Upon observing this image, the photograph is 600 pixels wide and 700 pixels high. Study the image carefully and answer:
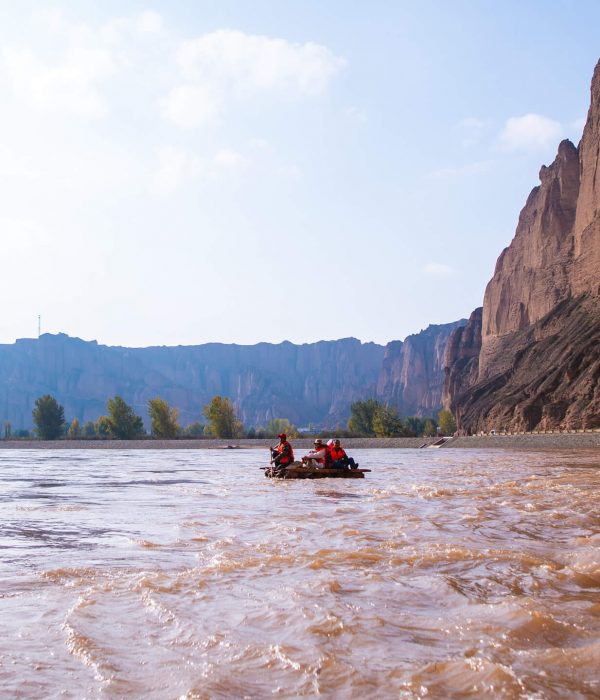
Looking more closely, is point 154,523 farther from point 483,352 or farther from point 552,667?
point 483,352

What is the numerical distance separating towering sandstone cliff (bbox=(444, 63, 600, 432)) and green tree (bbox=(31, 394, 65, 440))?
6255cm

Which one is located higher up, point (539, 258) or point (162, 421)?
point (539, 258)

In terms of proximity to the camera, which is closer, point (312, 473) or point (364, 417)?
point (312, 473)

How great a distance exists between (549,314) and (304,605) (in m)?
106

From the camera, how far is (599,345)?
277ft

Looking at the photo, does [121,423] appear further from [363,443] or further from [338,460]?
[338,460]

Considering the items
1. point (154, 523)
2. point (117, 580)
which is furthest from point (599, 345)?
point (117, 580)

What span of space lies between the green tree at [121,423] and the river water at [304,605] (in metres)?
108

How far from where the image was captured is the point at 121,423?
123m

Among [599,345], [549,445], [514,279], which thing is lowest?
[549,445]

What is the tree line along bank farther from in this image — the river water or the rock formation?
the river water

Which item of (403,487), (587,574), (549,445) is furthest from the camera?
(549,445)

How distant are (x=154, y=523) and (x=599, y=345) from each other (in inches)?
3039

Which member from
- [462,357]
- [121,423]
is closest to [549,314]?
[462,357]
